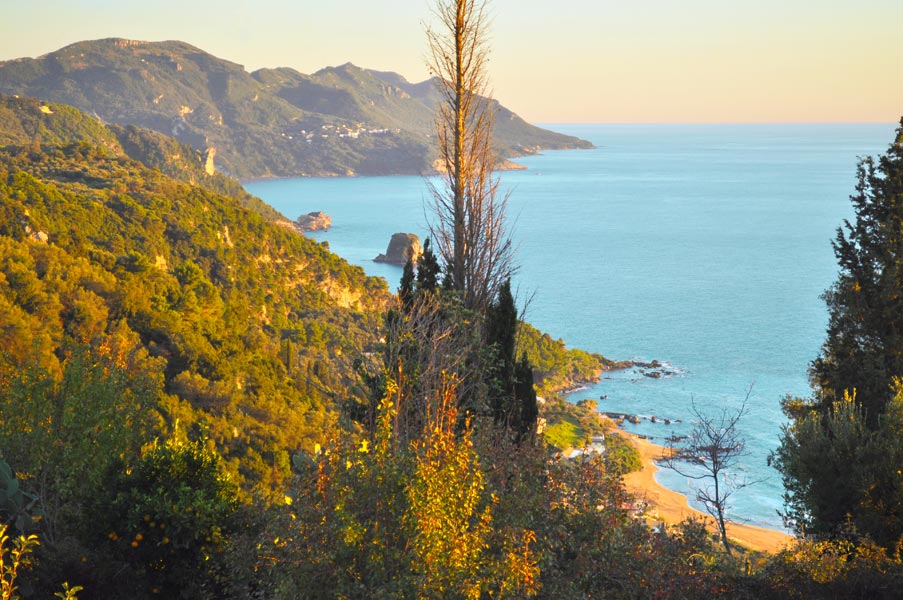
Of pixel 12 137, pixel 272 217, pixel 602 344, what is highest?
pixel 12 137

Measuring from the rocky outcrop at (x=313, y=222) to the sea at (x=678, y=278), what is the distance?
2.87 meters

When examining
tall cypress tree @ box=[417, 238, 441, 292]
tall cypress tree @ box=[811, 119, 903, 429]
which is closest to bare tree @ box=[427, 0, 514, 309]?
tall cypress tree @ box=[417, 238, 441, 292]

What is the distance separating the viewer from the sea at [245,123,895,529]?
153 feet

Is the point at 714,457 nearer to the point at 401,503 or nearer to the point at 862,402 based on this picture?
the point at 862,402

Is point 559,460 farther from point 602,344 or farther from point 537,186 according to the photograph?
point 537,186

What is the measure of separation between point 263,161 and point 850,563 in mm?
196614

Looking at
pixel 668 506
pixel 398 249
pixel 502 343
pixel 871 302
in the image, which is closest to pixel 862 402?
pixel 871 302

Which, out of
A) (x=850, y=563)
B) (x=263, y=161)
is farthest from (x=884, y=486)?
(x=263, y=161)

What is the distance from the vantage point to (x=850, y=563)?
7398 mm

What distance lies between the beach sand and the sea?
918 millimetres

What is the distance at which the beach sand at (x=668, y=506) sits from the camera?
92.3 feet

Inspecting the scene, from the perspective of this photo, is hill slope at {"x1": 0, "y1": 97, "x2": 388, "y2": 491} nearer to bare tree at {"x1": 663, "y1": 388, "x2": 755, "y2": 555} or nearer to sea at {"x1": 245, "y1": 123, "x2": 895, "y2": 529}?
bare tree at {"x1": 663, "y1": 388, "x2": 755, "y2": 555}

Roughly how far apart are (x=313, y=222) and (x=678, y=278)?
58.5 m

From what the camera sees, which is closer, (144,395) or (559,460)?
(559,460)
